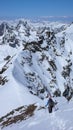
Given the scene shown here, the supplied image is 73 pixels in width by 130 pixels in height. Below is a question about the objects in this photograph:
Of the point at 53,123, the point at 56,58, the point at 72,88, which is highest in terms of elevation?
the point at 53,123

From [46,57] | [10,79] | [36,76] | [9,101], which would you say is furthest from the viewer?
[46,57]

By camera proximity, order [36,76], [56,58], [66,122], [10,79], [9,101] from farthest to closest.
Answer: [56,58] < [36,76] < [10,79] < [9,101] < [66,122]

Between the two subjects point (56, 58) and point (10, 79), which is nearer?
point (10, 79)

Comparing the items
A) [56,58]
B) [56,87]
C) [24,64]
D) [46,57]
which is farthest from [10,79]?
[56,58]

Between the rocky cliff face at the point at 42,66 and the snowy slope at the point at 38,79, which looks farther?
the rocky cliff face at the point at 42,66

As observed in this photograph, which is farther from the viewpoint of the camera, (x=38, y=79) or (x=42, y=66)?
(x=42, y=66)

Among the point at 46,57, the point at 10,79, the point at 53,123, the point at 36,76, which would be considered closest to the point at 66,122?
the point at 53,123

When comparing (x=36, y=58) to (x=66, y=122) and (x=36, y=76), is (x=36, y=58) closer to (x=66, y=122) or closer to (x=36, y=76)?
(x=36, y=76)

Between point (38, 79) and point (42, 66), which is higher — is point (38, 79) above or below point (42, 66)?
below

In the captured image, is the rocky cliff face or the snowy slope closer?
the snowy slope

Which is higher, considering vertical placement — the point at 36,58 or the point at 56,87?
the point at 36,58
